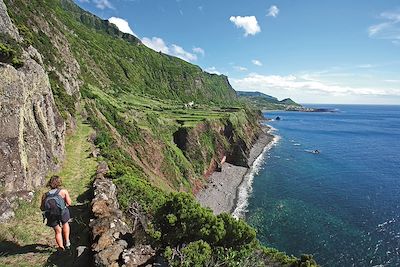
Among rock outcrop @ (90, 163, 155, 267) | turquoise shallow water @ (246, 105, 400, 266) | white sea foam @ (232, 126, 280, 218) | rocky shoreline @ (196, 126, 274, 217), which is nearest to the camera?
rock outcrop @ (90, 163, 155, 267)

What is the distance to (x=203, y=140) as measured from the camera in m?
73.6

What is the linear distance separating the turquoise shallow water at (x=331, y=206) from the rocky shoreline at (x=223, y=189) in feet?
11.8

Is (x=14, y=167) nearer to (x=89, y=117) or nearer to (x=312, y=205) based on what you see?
(x=89, y=117)

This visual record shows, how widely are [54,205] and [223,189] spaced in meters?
51.4

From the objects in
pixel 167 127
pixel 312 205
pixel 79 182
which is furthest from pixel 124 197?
pixel 167 127

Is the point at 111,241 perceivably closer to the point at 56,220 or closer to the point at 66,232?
the point at 66,232

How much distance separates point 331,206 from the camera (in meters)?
55.3

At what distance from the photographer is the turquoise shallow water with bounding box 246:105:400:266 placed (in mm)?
40781

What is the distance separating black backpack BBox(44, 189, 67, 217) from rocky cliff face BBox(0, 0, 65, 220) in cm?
520

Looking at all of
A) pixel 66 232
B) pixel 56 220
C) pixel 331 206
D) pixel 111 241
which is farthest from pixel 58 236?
pixel 331 206

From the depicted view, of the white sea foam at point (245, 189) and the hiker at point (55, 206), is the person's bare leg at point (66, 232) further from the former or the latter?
the white sea foam at point (245, 189)

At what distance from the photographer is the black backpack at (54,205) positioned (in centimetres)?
1178

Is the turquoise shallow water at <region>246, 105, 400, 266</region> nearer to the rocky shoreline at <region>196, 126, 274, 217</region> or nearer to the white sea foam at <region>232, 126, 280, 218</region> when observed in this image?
the white sea foam at <region>232, 126, 280, 218</region>

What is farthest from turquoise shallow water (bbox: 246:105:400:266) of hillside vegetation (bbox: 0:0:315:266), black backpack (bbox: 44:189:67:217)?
black backpack (bbox: 44:189:67:217)
